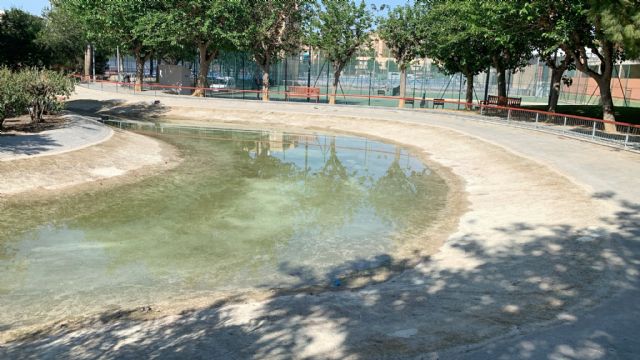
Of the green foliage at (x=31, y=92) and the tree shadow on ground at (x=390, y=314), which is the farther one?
the green foliage at (x=31, y=92)

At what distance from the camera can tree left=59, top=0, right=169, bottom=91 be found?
40.9 meters

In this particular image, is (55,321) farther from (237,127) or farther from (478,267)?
(237,127)

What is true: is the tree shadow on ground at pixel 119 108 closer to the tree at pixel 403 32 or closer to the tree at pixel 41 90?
the tree at pixel 41 90

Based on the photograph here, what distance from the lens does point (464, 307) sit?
8.32 metres

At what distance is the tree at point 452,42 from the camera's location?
112 ft

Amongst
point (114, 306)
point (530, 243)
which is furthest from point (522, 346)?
point (114, 306)

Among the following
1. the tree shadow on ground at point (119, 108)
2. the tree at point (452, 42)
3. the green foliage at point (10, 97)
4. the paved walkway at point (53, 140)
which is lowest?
the paved walkway at point (53, 140)

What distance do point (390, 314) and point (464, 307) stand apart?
3.94ft

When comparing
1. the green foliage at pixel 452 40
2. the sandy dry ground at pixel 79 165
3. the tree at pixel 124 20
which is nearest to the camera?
the sandy dry ground at pixel 79 165

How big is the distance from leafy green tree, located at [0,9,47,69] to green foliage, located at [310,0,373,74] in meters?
20.7

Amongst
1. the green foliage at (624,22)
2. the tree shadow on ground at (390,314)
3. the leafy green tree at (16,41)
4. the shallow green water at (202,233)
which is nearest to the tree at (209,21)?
the leafy green tree at (16,41)

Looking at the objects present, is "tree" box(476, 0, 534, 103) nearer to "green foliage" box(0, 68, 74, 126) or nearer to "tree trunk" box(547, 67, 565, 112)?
"tree trunk" box(547, 67, 565, 112)

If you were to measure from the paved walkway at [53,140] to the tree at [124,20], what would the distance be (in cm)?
1813

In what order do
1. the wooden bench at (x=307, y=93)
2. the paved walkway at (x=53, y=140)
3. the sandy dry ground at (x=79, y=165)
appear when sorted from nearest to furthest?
the sandy dry ground at (x=79, y=165)
the paved walkway at (x=53, y=140)
the wooden bench at (x=307, y=93)
